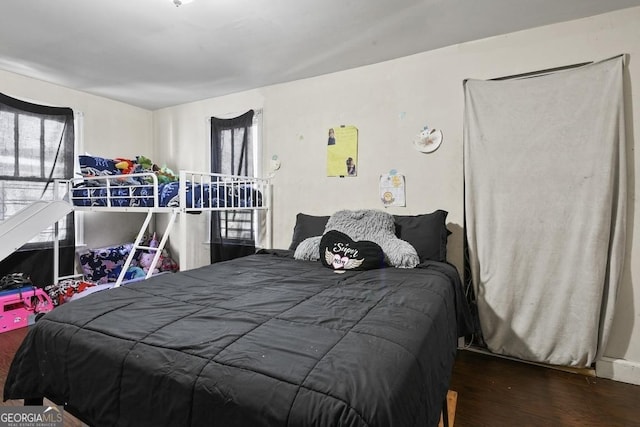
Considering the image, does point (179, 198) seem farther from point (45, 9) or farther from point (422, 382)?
point (422, 382)

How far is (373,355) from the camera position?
903 mm

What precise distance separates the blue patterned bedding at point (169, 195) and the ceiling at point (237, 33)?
40.1 inches

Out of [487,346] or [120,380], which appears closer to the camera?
[120,380]

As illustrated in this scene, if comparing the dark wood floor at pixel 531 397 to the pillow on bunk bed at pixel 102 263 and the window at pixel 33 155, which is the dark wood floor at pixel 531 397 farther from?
the window at pixel 33 155

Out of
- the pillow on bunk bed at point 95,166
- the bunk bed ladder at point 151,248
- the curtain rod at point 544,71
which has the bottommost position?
the bunk bed ladder at point 151,248

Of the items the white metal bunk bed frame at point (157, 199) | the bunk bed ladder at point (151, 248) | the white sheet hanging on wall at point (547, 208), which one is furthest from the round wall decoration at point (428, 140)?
the bunk bed ladder at point (151, 248)

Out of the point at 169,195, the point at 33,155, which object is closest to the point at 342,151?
the point at 169,195

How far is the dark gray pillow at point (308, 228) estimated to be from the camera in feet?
8.70

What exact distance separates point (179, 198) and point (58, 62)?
1.65 metres

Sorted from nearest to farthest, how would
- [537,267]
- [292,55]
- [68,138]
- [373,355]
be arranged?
[373,355]
[537,267]
[292,55]
[68,138]

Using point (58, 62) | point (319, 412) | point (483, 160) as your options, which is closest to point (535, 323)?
point (483, 160)

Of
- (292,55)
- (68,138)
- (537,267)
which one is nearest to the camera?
(537,267)

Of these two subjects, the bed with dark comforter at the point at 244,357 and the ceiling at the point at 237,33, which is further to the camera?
the ceiling at the point at 237,33

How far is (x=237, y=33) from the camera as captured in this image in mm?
2254
